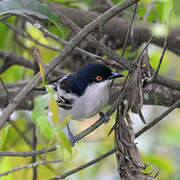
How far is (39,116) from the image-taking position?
2.20 meters

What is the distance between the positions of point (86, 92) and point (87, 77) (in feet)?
0.55

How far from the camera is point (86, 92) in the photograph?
4043 millimetres

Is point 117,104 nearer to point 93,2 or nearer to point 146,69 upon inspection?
point 146,69

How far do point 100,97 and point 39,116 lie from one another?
1.71 m

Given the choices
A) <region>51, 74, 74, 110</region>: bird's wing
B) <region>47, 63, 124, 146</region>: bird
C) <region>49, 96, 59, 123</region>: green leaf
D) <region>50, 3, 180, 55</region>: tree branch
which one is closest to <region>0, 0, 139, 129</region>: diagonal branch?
<region>49, 96, 59, 123</region>: green leaf

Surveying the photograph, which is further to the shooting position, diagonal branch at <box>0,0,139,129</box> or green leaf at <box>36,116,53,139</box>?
diagonal branch at <box>0,0,139,129</box>

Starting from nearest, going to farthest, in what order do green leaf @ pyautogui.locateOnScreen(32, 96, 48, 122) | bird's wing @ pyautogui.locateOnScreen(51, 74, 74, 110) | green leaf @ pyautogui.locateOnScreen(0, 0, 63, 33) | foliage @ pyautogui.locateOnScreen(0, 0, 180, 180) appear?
green leaf @ pyautogui.locateOnScreen(32, 96, 48, 122), green leaf @ pyautogui.locateOnScreen(0, 0, 63, 33), foliage @ pyautogui.locateOnScreen(0, 0, 180, 180), bird's wing @ pyautogui.locateOnScreen(51, 74, 74, 110)

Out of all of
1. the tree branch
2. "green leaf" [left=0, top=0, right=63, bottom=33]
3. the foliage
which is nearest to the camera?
"green leaf" [left=0, top=0, right=63, bottom=33]

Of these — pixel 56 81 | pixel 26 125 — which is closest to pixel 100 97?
pixel 56 81

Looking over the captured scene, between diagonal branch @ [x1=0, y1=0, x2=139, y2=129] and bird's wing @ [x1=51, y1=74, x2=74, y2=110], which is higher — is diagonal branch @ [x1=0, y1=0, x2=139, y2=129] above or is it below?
above

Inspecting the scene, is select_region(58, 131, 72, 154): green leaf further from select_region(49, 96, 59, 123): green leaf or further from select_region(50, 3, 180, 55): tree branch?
select_region(50, 3, 180, 55): tree branch

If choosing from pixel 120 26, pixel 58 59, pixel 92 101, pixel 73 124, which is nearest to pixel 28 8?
pixel 58 59

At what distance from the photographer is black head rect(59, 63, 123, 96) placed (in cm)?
390

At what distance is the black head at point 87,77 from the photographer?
3.90 m
